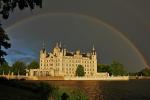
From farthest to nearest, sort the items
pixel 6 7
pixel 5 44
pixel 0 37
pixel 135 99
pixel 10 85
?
pixel 135 99 < pixel 10 85 < pixel 5 44 < pixel 0 37 < pixel 6 7

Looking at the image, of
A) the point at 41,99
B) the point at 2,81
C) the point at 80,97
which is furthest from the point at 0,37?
the point at 2,81

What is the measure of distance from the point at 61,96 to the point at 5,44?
9030 mm

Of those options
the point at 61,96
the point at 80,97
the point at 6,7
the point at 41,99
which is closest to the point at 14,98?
the point at 41,99

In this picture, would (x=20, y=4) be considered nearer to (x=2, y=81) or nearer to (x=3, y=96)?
(x=3, y=96)

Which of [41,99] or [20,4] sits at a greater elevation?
[20,4]

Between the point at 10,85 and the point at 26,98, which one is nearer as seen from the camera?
the point at 26,98

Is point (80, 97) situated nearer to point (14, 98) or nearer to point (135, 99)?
point (14, 98)

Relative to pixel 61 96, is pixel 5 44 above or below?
above

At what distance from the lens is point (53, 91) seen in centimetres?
3656

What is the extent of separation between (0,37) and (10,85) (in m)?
15.8

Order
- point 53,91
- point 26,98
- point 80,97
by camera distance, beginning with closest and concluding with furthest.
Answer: point 26,98, point 53,91, point 80,97

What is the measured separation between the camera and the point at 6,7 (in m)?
20.7

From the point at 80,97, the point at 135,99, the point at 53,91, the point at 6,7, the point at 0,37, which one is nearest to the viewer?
the point at 6,7

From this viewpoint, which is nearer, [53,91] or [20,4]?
[20,4]
